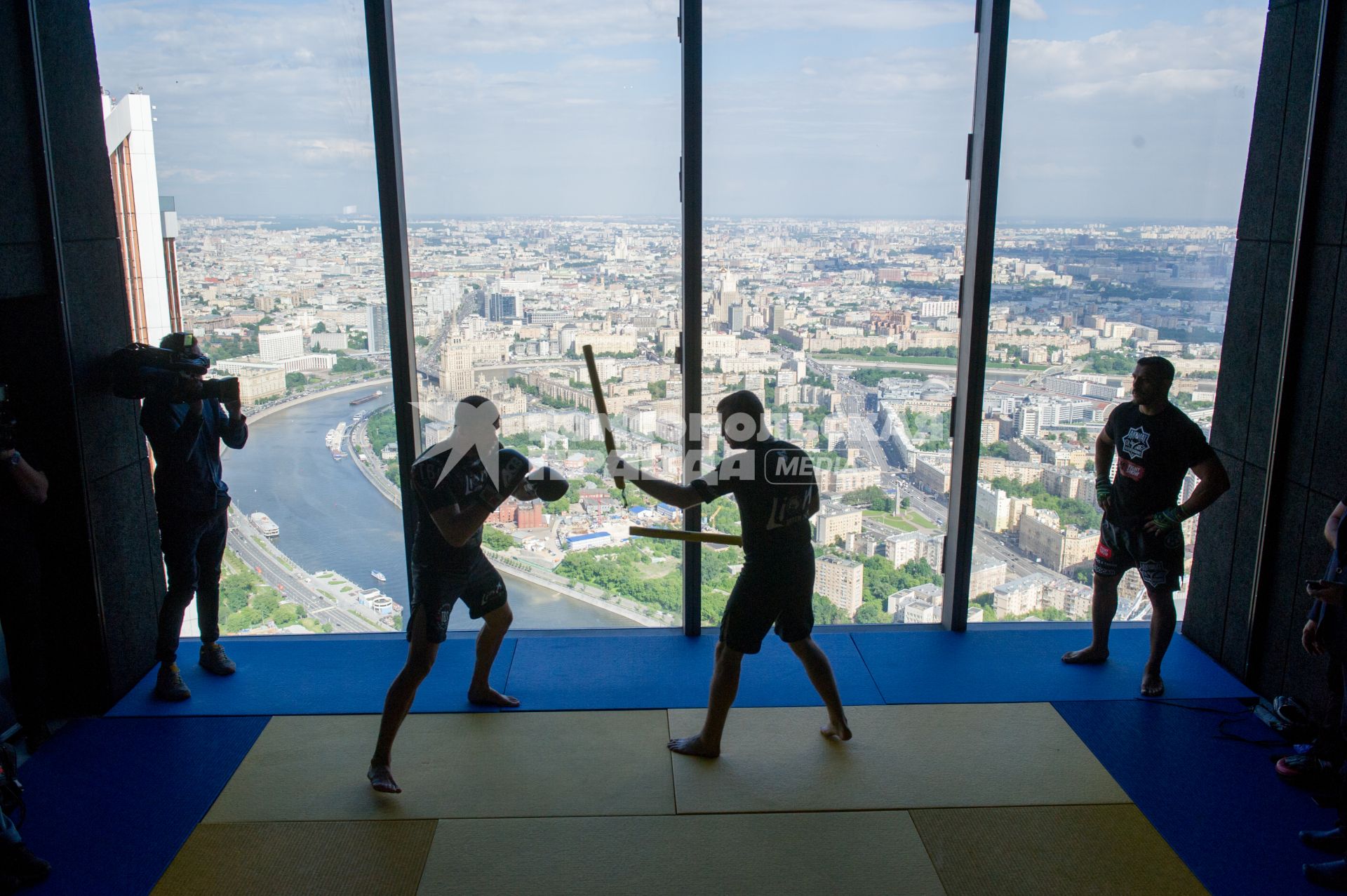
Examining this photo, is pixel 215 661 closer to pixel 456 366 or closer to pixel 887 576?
pixel 456 366

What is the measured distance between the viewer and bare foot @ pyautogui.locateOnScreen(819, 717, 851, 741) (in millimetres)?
3982

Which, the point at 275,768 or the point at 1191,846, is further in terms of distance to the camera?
the point at 275,768

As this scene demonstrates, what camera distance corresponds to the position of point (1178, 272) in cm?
482

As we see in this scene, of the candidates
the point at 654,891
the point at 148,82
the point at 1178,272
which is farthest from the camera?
the point at 1178,272

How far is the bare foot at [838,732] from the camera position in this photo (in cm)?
398

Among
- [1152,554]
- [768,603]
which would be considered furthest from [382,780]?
[1152,554]

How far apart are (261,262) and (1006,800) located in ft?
13.7

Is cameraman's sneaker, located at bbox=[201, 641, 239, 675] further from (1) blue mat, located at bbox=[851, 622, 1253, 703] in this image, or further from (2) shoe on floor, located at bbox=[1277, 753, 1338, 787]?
(2) shoe on floor, located at bbox=[1277, 753, 1338, 787]

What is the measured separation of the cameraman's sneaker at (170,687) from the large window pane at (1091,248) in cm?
402

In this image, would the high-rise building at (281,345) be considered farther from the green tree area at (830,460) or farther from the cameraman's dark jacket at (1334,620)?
the cameraman's dark jacket at (1334,620)

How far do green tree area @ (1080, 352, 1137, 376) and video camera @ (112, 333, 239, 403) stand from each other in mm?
4244

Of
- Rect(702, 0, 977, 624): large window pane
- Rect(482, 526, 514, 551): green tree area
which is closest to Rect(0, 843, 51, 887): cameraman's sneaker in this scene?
Rect(482, 526, 514, 551): green tree area

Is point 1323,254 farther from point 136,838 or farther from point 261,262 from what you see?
point 136,838

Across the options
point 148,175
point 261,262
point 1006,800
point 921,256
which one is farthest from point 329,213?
point 1006,800
